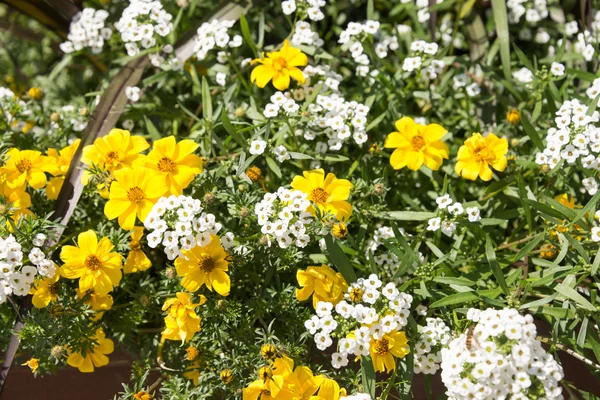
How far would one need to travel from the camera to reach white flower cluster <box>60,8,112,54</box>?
2395mm

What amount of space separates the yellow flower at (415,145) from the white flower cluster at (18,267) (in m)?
0.99

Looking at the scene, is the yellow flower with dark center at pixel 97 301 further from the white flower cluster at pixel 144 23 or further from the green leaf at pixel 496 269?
the green leaf at pixel 496 269

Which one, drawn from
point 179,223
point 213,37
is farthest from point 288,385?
point 213,37

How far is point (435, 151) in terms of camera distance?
1.97 metres

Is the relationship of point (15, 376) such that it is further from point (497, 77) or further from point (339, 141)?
point (497, 77)

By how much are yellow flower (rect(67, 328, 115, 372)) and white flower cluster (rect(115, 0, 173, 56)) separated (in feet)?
3.07

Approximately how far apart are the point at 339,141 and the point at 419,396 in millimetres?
784

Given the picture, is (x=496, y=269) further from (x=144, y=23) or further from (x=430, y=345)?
(x=144, y=23)

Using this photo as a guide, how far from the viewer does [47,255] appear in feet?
6.04

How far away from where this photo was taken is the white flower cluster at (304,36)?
7.25 feet

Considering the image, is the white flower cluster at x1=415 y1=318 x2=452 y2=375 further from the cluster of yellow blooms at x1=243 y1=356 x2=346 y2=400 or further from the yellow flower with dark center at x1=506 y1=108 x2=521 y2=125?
the yellow flower with dark center at x1=506 y1=108 x2=521 y2=125

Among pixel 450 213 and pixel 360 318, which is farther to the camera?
pixel 450 213

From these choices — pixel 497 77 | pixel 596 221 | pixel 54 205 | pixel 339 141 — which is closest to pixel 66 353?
pixel 54 205

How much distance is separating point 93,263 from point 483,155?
1.12 metres
